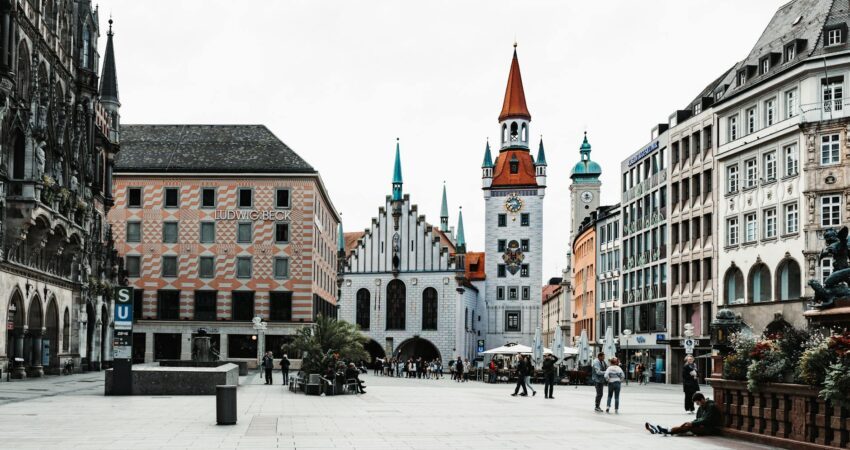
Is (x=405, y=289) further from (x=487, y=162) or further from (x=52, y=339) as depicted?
(x=52, y=339)

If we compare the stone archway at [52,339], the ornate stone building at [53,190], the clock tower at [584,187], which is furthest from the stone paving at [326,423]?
the clock tower at [584,187]

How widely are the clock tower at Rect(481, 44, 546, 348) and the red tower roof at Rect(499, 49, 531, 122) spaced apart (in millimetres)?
3989

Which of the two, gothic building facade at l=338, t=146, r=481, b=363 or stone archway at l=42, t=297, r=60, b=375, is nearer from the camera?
stone archway at l=42, t=297, r=60, b=375

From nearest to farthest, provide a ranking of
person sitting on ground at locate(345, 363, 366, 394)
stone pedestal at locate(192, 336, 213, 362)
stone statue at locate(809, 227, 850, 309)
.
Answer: stone statue at locate(809, 227, 850, 309) → person sitting on ground at locate(345, 363, 366, 394) → stone pedestal at locate(192, 336, 213, 362)

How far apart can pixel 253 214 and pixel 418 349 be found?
138ft

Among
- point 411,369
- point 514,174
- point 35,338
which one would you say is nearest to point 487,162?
point 514,174

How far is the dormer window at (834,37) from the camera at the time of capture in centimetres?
5334

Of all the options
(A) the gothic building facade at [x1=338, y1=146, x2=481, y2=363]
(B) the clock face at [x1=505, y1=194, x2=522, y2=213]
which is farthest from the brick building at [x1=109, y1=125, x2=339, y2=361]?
(B) the clock face at [x1=505, y1=194, x2=522, y2=213]

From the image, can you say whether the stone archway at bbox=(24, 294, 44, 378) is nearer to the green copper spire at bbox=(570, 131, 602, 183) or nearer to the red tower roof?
the red tower roof

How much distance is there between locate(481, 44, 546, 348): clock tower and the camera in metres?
123

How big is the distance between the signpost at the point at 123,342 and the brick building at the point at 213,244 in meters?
43.8

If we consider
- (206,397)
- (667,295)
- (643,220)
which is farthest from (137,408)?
(643,220)

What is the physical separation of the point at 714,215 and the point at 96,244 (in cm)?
3411

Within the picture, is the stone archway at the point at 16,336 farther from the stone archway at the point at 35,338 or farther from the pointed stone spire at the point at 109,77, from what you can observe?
the pointed stone spire at the point at 109,77
